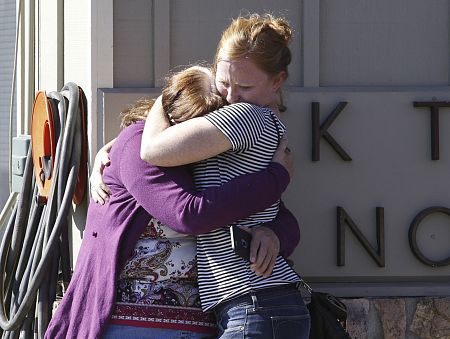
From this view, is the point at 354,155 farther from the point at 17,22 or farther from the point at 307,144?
the point at 17,22

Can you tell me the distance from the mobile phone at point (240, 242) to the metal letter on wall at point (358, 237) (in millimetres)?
1227

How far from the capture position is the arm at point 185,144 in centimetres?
296

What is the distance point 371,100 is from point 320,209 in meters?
0.50

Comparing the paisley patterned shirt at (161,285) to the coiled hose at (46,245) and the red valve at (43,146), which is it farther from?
the red valve at (43,146)

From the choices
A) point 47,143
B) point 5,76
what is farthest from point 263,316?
point 5,76

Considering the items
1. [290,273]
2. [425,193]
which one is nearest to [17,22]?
[425,193]

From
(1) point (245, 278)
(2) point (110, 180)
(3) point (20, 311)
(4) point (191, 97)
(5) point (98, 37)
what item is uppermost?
(5) point (98, 37)

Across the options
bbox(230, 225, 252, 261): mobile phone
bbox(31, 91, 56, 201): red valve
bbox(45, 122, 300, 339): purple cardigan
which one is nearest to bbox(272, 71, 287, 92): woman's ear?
bbox(45, 122, 300, 339): purple cardigan

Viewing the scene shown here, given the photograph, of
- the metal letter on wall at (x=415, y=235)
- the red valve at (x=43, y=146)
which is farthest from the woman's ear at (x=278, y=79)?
the red valve at (x=43, y=146)

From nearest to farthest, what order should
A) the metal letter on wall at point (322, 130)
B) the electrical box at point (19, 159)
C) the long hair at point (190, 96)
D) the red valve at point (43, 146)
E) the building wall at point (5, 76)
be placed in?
the long hair at point (190, 96)
the metal letter on wall at point (322, 130)
the red valve at point (43, 146)
the electrical box at point (19, 159)
the building wall at point (5, 76)

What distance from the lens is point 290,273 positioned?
3.10 m

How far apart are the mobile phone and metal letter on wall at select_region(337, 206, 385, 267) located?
1.23m

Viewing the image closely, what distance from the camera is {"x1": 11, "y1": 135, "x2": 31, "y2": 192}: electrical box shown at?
4.96m

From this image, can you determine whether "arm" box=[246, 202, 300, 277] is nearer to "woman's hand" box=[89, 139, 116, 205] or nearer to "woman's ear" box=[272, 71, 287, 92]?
"woman's ear" box=[272, 71, 287, 92]
